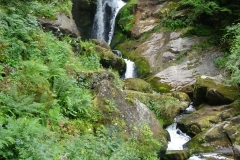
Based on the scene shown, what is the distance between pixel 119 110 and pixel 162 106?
4826 mm

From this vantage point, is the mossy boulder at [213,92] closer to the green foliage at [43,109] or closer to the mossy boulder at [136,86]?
the mossy boulder at [136,86]

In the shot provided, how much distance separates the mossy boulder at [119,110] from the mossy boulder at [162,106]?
3.30 meters

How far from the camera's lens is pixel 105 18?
23.1 metres

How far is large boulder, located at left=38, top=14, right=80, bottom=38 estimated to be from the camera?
10.1 m

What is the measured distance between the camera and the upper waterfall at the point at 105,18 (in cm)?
2232

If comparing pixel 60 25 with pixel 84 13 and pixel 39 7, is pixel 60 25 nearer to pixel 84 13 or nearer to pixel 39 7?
pixel 39 7

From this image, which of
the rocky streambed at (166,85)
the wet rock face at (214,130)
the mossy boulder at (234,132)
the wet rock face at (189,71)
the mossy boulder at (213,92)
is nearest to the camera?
the rocky streambed at (166,85)

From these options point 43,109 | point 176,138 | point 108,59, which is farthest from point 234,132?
point 108,59

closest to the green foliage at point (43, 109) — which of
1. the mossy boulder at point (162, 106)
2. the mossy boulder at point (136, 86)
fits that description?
the mossy boulder at point (162, 106)

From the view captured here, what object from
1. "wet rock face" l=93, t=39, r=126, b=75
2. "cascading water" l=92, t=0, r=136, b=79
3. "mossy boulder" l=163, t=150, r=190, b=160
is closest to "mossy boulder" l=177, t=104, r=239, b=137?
"mossy boulder" l=163, t=150, r=190, b=160

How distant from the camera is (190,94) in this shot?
14.2m

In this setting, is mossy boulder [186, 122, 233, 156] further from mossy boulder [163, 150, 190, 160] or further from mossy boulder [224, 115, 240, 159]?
mossy boulder [163, 150, 190, 160]

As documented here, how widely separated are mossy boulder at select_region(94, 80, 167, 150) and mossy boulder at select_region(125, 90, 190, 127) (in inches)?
130

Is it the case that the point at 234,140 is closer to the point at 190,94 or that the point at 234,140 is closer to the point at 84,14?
the point at 190,94
